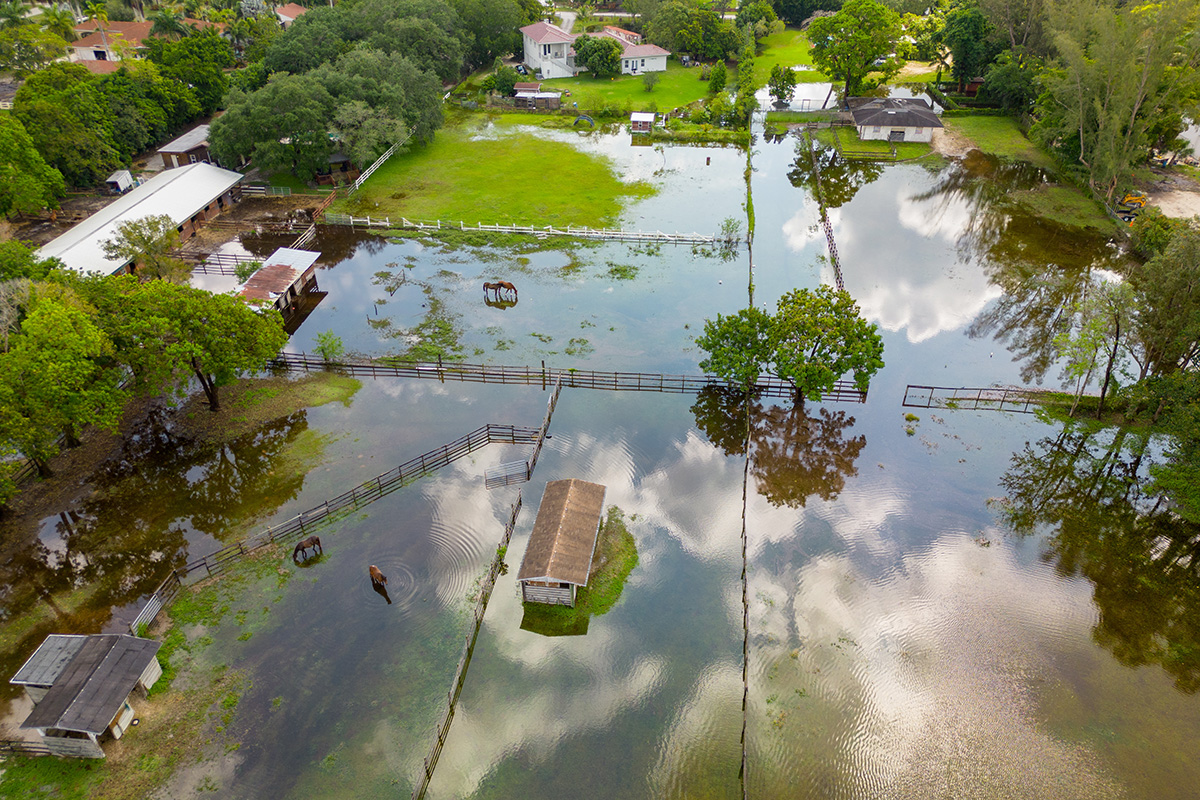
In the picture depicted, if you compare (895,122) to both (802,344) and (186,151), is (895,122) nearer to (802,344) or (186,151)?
(802,344)

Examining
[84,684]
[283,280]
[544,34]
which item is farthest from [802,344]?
[544,34]

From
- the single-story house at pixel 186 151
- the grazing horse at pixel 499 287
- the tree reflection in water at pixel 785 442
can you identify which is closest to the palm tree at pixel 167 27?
the single-story house at pixel 186 151

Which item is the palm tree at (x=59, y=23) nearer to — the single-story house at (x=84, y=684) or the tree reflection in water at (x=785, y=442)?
the single-story house at (x=84, y=684)

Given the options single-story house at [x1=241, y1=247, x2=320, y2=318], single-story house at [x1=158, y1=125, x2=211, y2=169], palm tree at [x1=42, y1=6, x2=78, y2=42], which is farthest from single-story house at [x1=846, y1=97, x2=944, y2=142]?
palm tree at [x1=42, y1=6, x2=78, y2=42]

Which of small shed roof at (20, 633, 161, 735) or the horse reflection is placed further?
the horse reflection

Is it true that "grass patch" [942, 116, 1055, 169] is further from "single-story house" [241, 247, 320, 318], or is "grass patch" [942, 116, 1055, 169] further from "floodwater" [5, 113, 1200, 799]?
"single-story house" [241, 247, 320, 318]

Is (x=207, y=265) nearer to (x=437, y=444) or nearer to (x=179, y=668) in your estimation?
(x=437, y=444)

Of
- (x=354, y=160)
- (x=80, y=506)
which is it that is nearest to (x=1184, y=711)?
(x=80, y=506)
